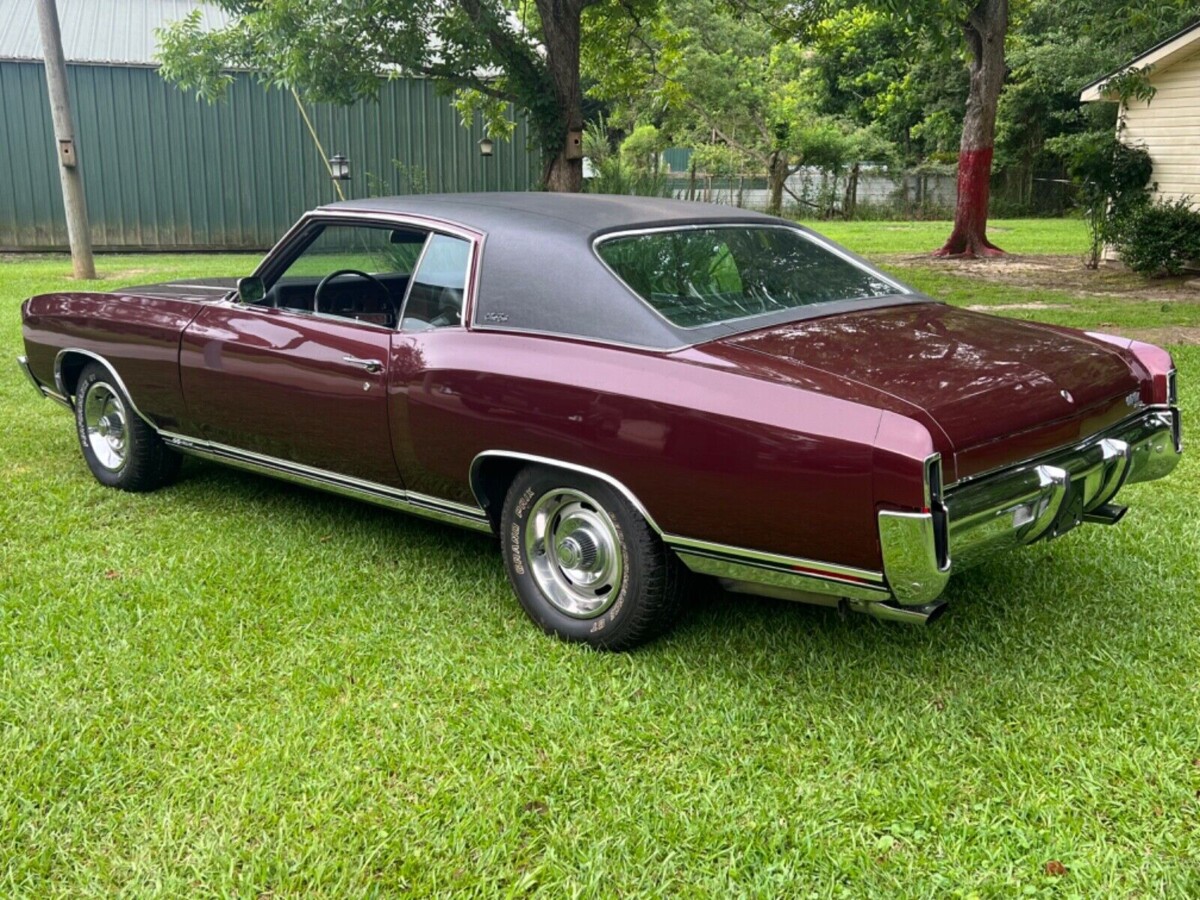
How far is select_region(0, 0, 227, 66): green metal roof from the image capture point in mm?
17312

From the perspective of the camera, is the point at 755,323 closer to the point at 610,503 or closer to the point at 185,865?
the point at 610,503

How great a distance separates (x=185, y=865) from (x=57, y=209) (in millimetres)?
17817

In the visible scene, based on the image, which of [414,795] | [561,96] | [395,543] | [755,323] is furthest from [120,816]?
[561,96]

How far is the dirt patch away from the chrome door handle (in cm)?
1047

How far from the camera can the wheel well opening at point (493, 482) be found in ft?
11.7

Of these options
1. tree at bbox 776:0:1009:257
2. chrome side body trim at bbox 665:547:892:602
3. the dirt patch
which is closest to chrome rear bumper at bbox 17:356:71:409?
chrome side body trim at bbox 665:547:892:602

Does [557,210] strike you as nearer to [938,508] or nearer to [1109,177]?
[938,508]

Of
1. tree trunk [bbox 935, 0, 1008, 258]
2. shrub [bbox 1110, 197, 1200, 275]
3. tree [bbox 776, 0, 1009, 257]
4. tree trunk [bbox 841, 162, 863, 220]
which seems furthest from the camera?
tree trunk [bbox 841, 162, 863, 220]

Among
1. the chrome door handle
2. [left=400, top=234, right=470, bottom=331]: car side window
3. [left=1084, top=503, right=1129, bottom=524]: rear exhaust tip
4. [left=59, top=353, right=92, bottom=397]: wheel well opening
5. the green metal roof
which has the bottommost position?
[left=1084, top=503, right=1129, bottom=524]: rear exhaust tip

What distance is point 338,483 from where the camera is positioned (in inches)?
161

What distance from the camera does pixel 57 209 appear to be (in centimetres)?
1756

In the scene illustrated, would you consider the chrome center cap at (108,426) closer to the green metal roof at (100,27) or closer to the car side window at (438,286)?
the car side window at (438,286)

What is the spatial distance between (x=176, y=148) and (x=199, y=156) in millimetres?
372

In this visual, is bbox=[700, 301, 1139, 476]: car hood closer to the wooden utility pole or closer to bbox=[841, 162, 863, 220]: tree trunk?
the wooden utility pole
